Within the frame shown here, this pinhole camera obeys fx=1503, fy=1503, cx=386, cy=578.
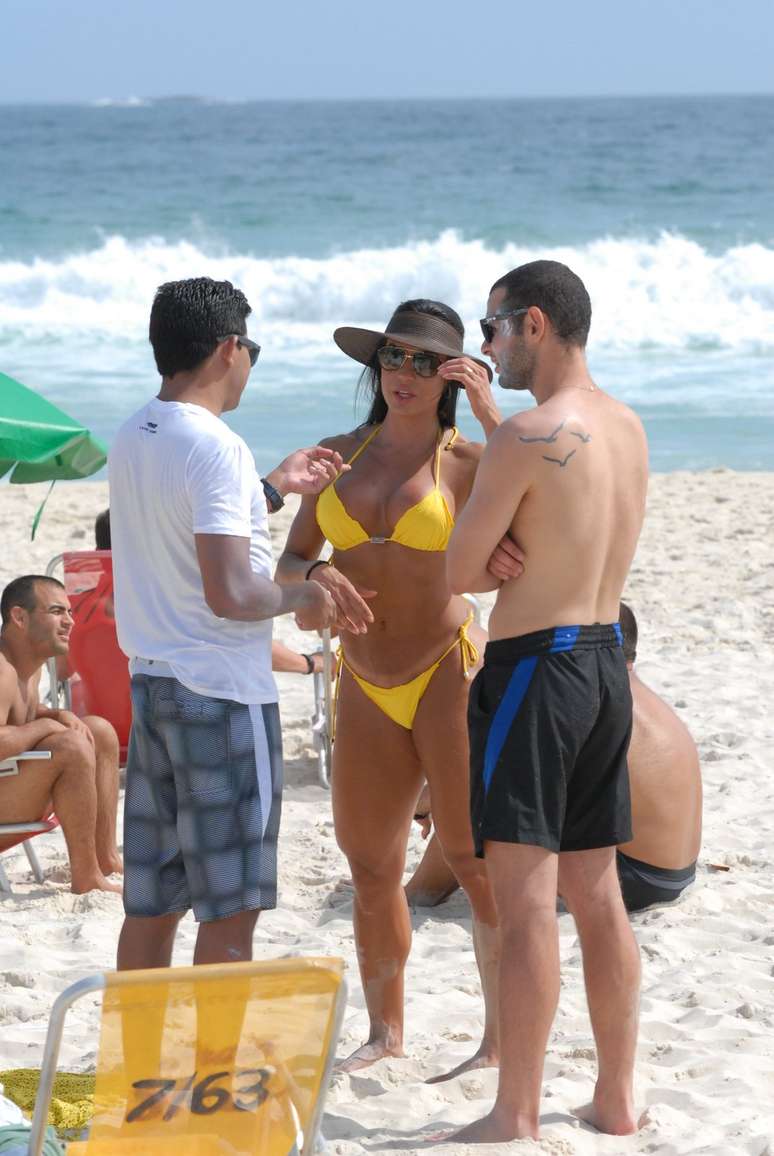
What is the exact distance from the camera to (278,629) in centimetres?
785

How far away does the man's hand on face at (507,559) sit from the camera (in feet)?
9.48

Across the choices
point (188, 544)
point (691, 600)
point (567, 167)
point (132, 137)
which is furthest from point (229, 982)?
point (132, 137)

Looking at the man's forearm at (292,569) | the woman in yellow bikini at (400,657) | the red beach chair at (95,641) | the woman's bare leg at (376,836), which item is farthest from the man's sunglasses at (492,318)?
the red beach chair at (95,641)

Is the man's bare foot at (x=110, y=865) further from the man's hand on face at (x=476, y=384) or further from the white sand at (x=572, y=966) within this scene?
the man's hand on face at (x=476, y=384)

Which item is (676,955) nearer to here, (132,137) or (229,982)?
(229,982)

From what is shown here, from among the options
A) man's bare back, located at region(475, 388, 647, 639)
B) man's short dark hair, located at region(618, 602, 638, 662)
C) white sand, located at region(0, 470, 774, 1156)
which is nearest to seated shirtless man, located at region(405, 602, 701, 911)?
man's short dark hair, located at region(618, 602, 638, 662)

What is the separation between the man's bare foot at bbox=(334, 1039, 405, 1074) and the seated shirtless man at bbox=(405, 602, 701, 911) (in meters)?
0.98

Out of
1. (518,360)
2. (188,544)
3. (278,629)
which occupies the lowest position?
(278,629)

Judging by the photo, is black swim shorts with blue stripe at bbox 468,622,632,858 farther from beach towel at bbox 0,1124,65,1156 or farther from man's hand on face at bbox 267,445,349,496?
beach towel at bbox 0,1124,65,1156

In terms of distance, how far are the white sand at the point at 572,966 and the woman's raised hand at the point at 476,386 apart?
145 centimetres

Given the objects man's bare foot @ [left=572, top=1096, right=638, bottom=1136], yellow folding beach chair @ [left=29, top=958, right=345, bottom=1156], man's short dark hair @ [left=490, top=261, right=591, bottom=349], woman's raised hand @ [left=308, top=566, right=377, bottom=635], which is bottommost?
man's bare foot @ [left=572, top=1096, right=638, bottom=1136]

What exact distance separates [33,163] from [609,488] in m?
41.0

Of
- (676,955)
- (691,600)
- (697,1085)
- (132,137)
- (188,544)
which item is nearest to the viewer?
(188,544)

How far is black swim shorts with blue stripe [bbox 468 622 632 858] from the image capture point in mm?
2881
